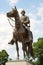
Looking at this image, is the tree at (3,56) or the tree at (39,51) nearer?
the tree at (39,51)

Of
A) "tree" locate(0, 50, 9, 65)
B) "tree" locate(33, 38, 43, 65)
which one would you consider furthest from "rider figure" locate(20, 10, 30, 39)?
"tree" locate(0, 50, 9, 65)

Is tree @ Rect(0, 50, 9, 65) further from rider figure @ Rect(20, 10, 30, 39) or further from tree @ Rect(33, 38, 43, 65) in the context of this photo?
rider figure @ Rect(20, 10, 30, 39)

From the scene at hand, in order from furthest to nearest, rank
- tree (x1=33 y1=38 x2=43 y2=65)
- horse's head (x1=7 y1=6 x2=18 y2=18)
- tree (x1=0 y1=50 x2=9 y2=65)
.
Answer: tree (x1=0 y1=50 x2=9 y2=65) → tree (x1=33 y1=38 x2=43 y2=65) → horse's head (x1=7 y1=6 x2=18 y2=18)

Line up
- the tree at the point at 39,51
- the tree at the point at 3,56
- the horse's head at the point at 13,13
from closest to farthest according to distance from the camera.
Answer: the horse's head at the point at 13,13
the tree at the point at 39,51
the tree at the point at 3,56

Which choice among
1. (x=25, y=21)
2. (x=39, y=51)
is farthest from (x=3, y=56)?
(x=25, y=21)

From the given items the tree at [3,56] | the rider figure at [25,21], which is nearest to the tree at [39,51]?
the tree at [3,56]

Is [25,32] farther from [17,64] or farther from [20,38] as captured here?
[17,64]

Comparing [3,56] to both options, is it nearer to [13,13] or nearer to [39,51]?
[39,51]

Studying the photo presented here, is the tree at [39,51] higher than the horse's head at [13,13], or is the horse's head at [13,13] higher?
the horse's head at [13,13]

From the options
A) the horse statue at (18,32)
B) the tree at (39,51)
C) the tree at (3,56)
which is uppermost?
the horse statue at (18,32)

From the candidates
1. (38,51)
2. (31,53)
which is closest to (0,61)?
(38,51)

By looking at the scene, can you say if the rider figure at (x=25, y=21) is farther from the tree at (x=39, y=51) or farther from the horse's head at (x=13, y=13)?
the tree at (x=39, y=51)

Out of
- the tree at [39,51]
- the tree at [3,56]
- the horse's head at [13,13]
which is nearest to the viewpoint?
the horse's head at [13,13]

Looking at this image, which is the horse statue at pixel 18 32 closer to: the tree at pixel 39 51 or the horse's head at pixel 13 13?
the horse's head at pixel 13 13
